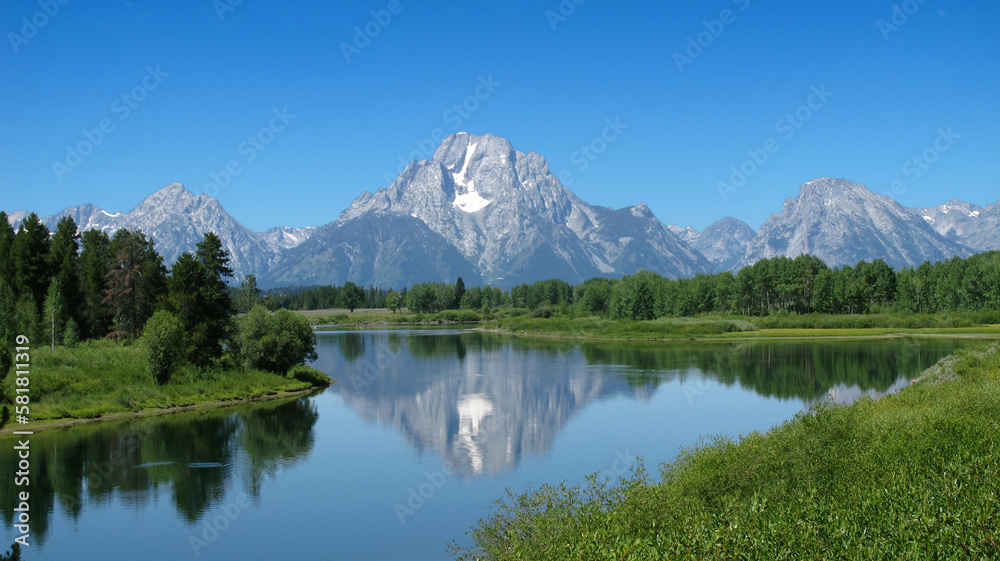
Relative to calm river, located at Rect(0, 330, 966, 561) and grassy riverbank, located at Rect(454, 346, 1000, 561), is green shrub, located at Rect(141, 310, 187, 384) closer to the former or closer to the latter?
calm river, located at Rect(0, 330, 966, 561)

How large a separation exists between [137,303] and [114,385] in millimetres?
19941

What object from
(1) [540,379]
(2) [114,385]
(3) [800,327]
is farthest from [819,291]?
(2) [114,385]

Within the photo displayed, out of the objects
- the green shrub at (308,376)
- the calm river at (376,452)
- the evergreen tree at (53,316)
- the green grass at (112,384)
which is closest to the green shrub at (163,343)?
the green grass at (112,384)

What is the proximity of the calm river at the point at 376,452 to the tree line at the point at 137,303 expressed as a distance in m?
7.05

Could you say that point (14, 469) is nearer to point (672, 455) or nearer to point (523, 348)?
point (672, 455)

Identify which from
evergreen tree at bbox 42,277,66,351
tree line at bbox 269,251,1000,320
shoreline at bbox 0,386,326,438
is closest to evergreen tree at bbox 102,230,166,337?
evergreen tree at bbox 42,277,66,351

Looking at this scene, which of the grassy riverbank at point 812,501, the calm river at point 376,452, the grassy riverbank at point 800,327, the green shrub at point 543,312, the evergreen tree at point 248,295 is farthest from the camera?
the green shrub at point 543,312

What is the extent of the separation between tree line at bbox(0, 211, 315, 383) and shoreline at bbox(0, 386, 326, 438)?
3874 millimetres

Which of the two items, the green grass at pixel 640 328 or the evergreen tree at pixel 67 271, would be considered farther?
the green grass at pixel 640 328

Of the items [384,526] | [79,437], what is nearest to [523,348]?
[79,437]

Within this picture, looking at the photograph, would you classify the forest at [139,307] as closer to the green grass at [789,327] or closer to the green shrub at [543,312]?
the green grass at [789,327]

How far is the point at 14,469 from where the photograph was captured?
1336 inches

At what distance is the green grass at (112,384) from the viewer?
4634cm

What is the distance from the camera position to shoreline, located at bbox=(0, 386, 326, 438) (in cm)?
4288
